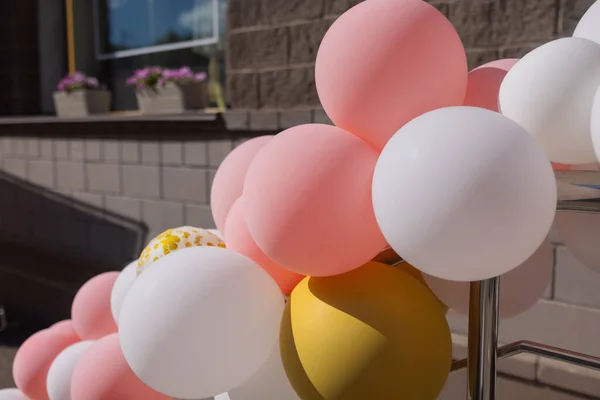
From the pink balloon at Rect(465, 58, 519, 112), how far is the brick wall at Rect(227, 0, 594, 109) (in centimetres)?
88

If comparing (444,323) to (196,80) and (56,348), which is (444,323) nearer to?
(56,348)

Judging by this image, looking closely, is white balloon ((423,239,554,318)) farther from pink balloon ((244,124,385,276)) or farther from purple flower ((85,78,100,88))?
purple flower ((85,78,100,88))

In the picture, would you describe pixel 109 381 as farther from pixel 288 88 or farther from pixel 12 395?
pixel 288 88

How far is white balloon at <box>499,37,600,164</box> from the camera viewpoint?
0.81 meters

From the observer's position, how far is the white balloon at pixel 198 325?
0.88m

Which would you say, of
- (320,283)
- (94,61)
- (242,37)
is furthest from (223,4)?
(320,283)

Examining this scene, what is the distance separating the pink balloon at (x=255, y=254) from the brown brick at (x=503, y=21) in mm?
1163

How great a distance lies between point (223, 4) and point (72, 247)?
1.73m

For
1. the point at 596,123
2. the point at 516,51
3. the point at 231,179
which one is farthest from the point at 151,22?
the point at 596,123

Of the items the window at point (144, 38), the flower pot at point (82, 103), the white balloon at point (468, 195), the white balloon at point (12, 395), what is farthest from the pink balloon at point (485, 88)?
the flower pot at point (82, 103)

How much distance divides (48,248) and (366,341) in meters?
3.47

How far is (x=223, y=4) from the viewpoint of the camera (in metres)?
3.47

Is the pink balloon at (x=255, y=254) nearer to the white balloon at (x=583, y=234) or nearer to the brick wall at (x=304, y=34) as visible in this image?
the white balloon at (x=583, y=234)

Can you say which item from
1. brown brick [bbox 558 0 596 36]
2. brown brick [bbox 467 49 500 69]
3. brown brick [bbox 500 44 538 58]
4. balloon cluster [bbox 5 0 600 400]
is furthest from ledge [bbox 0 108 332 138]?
balloon cluster [bbox 5 0 600 400]
